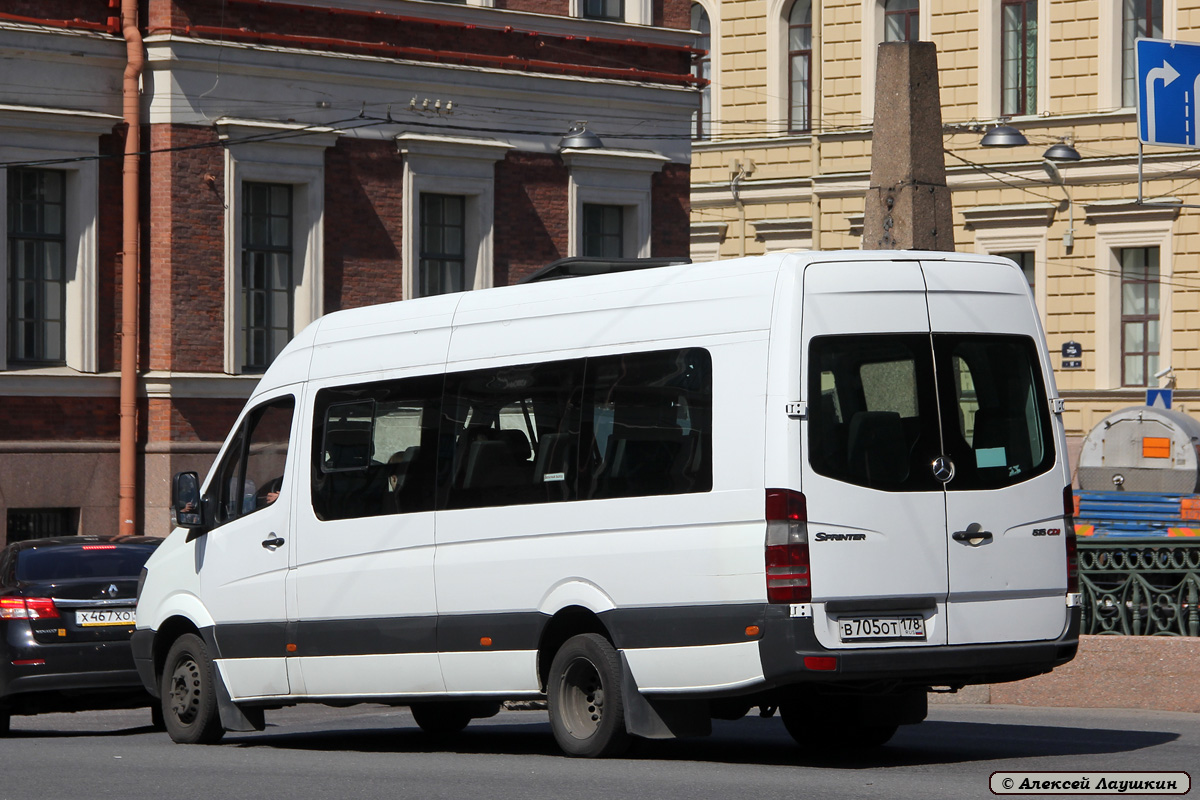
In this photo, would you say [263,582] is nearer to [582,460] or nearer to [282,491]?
[282,491]

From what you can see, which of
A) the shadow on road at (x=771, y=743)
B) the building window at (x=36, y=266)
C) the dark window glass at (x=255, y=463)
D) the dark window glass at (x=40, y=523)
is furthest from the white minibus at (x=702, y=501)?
the building window at (x=36, y=266)

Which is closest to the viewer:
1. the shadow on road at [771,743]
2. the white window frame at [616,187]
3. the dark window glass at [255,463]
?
the shadow on road at [771,743]

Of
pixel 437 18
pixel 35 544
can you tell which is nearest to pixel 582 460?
pixel 35 544

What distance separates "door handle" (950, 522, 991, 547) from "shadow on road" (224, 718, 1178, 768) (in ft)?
3.76

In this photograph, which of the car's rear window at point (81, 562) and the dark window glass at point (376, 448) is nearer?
the dark window glass at point (376, 448)

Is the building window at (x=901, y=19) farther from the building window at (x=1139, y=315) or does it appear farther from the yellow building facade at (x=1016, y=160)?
the building window at (x=1139, y=315)

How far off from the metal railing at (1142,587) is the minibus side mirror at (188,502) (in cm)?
614

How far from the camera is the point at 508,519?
11.7 metres

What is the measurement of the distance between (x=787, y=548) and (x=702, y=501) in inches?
21.7

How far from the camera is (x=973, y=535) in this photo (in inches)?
420

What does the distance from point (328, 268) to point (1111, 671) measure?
16.1 meters

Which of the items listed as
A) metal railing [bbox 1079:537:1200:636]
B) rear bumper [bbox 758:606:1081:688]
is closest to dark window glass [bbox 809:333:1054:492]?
rear bumper [bbox 758:606:1081:688]

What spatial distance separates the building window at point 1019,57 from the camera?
39.5 meters

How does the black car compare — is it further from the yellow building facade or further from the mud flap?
the yellow building facade
